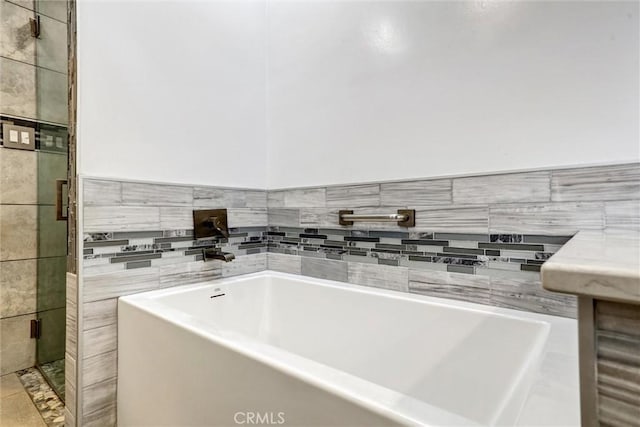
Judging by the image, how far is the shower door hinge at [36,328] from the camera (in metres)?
1.94

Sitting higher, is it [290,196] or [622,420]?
[290,196]

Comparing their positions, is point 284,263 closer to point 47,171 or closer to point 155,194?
point 155,194

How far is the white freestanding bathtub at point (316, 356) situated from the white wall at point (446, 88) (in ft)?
1.88

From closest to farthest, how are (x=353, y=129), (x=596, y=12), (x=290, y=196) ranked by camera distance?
1. (x=596, y=12)
2. (x=353, y=129)
3. (x=290, y=196)

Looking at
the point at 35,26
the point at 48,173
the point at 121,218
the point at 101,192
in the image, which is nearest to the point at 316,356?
the point at 121,218

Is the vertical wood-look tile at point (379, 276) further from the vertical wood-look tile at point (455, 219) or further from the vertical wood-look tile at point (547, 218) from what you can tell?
the vertical wood-look tile at point (547, 218)

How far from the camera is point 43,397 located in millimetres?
1607

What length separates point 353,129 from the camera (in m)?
1.54

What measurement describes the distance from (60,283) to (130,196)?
3.37ft

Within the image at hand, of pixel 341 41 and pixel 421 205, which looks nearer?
pixel 421 205

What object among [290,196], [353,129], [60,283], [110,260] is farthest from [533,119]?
[60,283]

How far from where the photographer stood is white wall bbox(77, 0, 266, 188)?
1.25 metres

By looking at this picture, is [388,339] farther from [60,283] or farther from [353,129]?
[60,283]

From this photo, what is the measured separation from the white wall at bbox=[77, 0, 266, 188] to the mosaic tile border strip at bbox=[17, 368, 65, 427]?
46.4 inches
